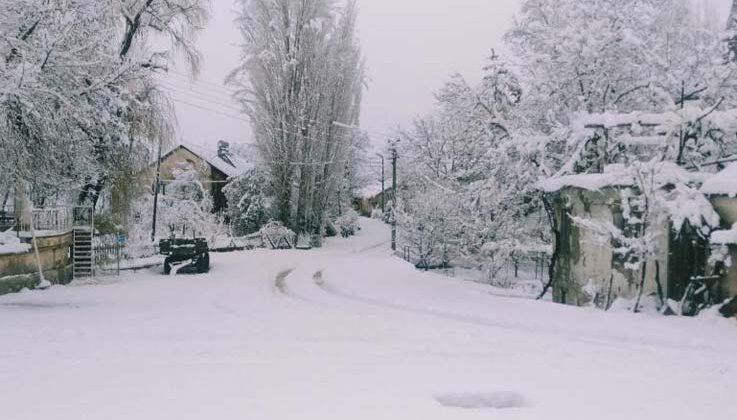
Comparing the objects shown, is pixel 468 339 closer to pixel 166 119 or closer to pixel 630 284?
pixel 630 284

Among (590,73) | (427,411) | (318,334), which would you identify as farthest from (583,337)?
(590,73)

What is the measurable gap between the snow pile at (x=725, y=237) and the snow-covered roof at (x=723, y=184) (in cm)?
71

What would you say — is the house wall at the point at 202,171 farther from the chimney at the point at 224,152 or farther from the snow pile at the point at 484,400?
the snow pile at the point at 484,400

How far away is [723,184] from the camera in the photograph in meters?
10.5

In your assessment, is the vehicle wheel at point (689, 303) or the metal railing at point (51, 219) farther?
the metal railing at point (51, 219)

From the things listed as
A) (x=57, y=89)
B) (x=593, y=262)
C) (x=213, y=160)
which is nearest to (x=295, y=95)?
(x=213, y=160)

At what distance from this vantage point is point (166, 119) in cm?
1888

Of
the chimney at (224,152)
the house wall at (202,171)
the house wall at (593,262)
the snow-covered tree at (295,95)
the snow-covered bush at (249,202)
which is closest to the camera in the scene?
the house wall at (593,262)

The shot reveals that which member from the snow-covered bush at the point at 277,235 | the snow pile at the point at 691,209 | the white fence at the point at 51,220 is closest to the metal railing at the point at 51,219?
the white fence at the point at 51,220

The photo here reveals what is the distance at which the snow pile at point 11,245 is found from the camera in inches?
512

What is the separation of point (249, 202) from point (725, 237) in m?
31.9

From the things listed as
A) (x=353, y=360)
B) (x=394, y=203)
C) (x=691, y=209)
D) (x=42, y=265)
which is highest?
(x=394, y=203)

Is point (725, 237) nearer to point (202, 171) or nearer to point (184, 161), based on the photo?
point (202, 171)

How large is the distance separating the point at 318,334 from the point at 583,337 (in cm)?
391
